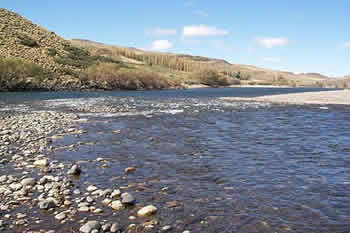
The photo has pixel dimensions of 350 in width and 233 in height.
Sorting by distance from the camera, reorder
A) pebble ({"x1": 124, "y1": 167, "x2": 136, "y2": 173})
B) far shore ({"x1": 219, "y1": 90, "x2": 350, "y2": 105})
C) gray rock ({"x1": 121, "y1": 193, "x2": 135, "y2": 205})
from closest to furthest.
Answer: gray rock ({"x1": 121, "y1": 193, "x2": 135, "y2": 205}) → pebble ({"x1": 124, "y1": 167, "x2": 136, "y2": 173}) → far shore ({"x1": 219, "y1": 90, "x2": 350, "y2": 105})

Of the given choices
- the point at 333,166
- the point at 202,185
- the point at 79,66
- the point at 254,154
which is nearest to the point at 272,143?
the point at 254,154

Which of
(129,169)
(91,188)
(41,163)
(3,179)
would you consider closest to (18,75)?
(41,163)

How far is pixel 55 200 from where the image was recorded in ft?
20.4

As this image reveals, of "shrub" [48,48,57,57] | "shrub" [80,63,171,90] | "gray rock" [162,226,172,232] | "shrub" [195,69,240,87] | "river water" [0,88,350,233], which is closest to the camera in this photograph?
"gray rock" [162,226,172,232]

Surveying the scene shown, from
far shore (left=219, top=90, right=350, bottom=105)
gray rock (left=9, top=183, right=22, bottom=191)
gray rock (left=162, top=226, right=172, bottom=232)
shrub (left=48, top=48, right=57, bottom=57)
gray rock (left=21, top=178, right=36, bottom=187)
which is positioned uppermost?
shrub (left=48, top=48, right=57, bottom=57)

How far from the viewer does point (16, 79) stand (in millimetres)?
54188

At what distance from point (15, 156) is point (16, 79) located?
51935 millimetres

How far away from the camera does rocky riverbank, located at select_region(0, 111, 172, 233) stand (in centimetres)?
517

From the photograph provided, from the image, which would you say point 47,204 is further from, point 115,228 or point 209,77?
point 209,77

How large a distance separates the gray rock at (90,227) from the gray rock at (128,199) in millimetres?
1131

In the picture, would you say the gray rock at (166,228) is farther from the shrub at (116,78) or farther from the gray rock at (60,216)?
the shrub at (116,78)

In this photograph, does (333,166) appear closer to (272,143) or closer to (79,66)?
(272,143)

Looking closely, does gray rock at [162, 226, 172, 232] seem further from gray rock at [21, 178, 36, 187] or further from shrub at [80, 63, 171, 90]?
shrub at [80, 63, 171, 90]

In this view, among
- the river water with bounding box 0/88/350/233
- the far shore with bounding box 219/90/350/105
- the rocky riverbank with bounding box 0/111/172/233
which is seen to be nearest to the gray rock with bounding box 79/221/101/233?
the rocky riverbank with bounding box 0/111/172/233
